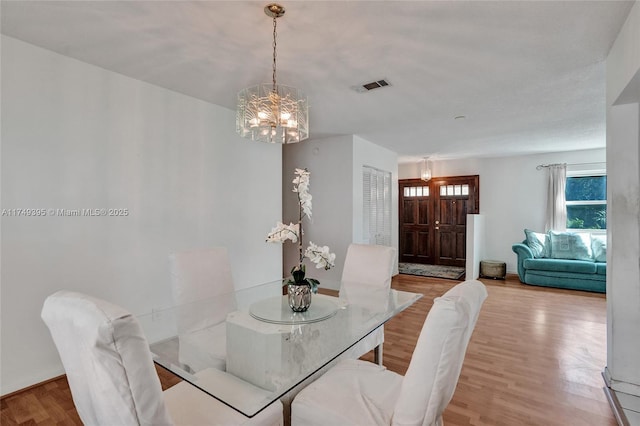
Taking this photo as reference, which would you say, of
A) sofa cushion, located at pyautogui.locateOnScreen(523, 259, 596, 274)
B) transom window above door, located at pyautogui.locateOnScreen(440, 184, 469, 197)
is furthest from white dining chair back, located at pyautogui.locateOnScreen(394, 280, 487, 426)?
transom window above door, located at pyautogui.locateOnScreen(440, 184, 469, 197)

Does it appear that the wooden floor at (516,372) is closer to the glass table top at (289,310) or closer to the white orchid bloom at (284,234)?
the glass table top at (289,310)

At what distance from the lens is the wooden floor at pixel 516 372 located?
1957 mm

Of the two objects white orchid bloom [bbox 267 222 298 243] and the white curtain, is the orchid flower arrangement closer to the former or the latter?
white orchid bloom [bbox 267 222 298 243]

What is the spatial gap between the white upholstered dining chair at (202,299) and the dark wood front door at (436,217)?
6110mm

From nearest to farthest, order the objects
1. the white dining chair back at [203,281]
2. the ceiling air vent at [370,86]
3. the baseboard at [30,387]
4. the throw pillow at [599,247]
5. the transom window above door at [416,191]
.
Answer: the white dining chair back at [203,281] → the baseboard at [30,387] → the ceiling air vent at [370,86] → the throw pillow at [599,247] → the transom window above door at [416,191]

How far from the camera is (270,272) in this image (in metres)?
4.25

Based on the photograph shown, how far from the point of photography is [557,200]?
6.07 metres

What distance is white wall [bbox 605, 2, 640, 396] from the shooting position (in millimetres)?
2211

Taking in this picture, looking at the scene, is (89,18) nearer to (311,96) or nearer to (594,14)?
(311,96)

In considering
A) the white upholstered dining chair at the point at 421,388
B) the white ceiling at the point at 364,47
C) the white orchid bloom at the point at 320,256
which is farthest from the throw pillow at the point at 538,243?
the white upholstered dining chair at the point at 421,388

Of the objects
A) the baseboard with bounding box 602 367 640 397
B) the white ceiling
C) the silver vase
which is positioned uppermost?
the white ceiling

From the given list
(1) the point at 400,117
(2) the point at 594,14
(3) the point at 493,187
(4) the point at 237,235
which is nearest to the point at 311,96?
(1) the point at 400,117

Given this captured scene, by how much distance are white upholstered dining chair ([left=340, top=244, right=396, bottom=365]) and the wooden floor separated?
1.89 ft

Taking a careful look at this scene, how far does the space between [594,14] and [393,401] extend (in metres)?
2.49
